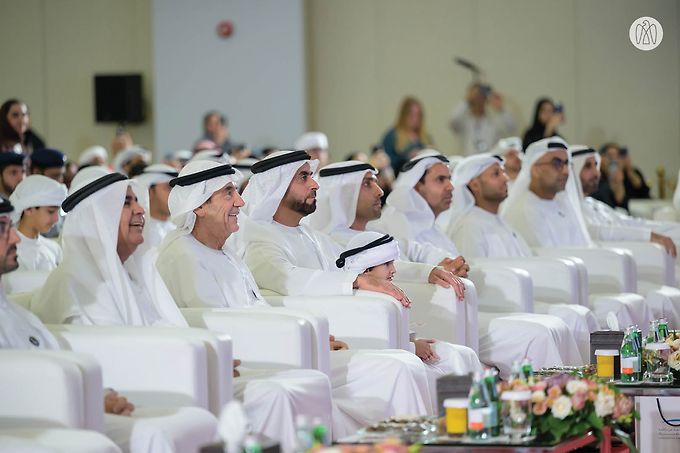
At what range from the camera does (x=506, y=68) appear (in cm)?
1454

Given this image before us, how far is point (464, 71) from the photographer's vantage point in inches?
582

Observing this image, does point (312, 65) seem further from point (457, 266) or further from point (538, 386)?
point (538, 386)

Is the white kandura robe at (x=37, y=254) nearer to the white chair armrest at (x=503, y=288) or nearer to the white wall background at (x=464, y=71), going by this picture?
the white chair armrest at (x=503, y=288)

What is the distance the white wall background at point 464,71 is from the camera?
44.9 feet

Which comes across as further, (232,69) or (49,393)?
(232,69)

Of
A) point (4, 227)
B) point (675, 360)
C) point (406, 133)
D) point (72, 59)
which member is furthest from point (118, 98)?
point (4, 227)

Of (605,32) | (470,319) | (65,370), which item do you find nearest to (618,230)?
(470,319)

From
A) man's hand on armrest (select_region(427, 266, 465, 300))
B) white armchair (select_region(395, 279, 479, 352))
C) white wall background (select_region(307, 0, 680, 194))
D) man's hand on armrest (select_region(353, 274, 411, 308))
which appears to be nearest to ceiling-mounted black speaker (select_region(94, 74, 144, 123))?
white wall background (select_region(307, 0, 680, 194))

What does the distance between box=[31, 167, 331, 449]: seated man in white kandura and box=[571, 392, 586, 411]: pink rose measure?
1050 millimetres

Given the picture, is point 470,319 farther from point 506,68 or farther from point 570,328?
point 506,68

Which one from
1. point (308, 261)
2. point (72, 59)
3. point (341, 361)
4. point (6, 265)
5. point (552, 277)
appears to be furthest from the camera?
point (72, 59)

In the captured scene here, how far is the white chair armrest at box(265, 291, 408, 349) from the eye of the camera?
5836 mm

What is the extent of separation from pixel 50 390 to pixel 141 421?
305mm

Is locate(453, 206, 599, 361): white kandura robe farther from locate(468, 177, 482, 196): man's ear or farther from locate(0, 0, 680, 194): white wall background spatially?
locate(0, 0, 680, 194): white wall background
